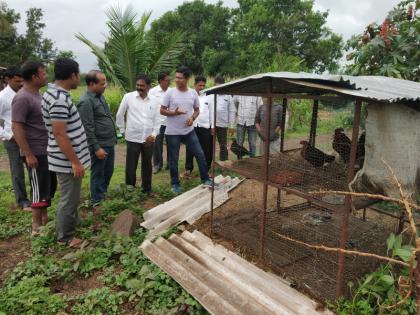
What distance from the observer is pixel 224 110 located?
21.5 feet

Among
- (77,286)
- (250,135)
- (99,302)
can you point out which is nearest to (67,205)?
(77,286)

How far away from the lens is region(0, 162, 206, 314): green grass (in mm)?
3008

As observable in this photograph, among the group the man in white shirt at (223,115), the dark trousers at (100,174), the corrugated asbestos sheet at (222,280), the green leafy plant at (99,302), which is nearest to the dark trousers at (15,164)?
the dark trousers at (100,174)

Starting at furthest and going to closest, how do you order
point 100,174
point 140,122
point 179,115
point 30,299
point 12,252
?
point 179,115, point 140,122, point 100,174, point 12,252, point 30,299

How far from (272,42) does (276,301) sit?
2921 centimetres

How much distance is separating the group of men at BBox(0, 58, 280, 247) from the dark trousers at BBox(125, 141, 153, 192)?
0.6 inches

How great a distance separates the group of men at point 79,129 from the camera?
3.59 metres

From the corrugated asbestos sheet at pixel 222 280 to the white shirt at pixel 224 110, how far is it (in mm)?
3078

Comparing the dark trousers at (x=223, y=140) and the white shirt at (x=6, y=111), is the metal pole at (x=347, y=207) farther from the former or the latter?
the white shirt at (x=6, y=111)

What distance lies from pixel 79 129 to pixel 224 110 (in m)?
3.37

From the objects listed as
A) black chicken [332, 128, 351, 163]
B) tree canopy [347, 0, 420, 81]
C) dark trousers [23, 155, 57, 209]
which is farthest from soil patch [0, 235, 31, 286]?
tree canopy [347, 0, 420, 81]

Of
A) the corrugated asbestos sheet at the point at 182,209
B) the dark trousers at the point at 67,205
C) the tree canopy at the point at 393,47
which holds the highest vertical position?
the tree canopy at the point at 393,47

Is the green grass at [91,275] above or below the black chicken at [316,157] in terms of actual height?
below

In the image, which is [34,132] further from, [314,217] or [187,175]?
[314,217]
